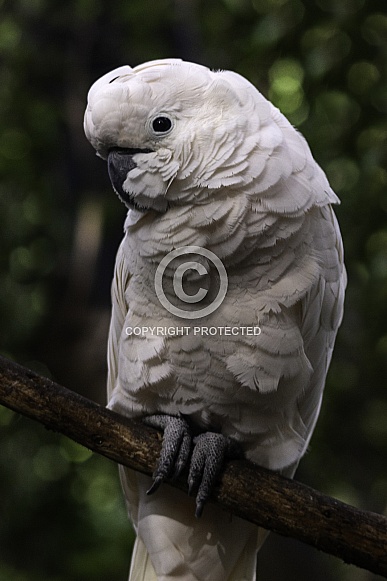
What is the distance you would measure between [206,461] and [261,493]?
0.18 m

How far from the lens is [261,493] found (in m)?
1.88

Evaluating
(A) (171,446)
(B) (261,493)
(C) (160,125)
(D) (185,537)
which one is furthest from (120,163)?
(D) (185,537)

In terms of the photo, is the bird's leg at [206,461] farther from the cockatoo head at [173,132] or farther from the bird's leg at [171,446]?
the cockatoo head at [173,132]

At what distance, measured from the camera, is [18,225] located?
11.8 feet

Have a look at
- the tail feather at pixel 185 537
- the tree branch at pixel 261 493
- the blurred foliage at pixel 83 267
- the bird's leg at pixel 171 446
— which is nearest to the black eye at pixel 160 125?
the tree branch at pixel 261 493

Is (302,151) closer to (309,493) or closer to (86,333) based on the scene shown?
(309,493)

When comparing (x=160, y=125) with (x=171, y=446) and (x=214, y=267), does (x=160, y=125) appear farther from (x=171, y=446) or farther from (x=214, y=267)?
(x=171, y=446)

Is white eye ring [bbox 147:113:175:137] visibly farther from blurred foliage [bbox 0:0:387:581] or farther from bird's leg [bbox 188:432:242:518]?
blurred foliage [bbox 0:0:387:581]

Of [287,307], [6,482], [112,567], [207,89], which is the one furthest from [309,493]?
[6,482]

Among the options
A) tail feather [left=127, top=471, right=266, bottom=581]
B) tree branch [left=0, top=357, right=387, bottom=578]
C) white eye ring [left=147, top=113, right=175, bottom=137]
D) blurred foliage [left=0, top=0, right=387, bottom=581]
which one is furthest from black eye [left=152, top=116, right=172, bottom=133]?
blurred foliage [left=0, top=0, right=387, bottom=581]

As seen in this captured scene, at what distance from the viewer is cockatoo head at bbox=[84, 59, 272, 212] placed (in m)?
1.77

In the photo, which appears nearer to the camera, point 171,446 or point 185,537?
point 171,446

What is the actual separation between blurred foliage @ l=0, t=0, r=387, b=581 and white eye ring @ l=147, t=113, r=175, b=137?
53.2 inches

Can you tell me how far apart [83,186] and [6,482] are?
151 cm
